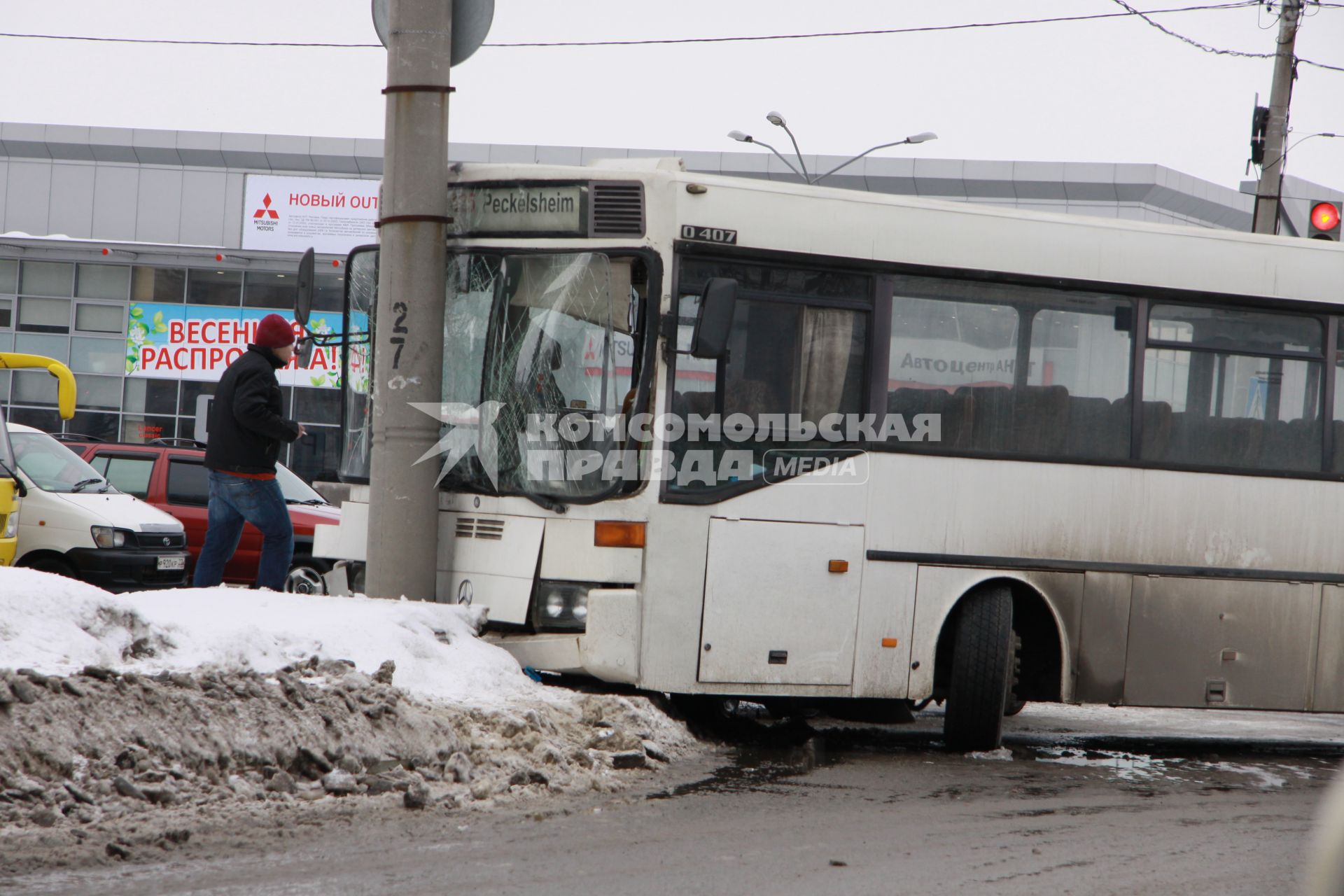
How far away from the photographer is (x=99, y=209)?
130 feet

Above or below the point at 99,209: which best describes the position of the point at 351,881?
below

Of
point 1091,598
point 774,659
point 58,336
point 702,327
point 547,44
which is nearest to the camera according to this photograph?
point 702,327

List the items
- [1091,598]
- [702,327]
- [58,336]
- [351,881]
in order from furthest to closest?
[58,336] < [1091,598] < [702,327] < [351,881]

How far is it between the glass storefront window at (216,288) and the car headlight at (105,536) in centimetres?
2509

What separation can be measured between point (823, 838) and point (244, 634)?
2805 mm

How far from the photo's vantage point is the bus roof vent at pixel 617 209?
7.37 meters

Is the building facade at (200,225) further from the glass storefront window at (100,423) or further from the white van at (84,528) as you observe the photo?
the white van at (84,528)

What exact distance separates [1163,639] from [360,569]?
464cm

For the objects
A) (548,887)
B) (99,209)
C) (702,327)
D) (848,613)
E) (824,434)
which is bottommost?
(548,887)

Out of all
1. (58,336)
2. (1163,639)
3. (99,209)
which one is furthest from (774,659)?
(99,209)

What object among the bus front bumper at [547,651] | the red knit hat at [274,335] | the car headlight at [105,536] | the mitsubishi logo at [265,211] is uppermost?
the mitsubishi logo at [265,211]

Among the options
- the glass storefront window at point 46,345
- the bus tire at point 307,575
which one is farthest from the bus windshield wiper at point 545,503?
the glass storefront window at point 46,345

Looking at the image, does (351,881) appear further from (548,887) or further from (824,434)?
(824,434)

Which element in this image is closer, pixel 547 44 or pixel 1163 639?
pixel 1163 639
